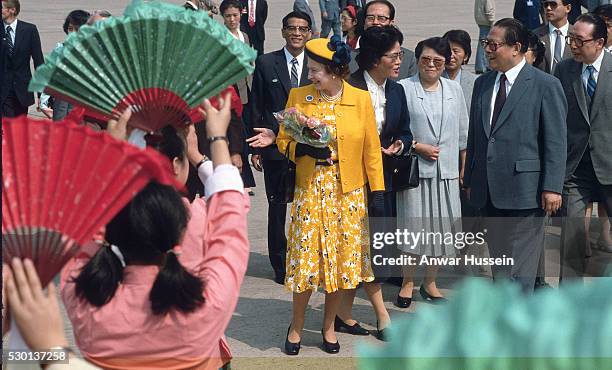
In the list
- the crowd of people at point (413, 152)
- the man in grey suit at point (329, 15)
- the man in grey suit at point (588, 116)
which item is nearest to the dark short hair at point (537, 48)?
the crowd of people at point (413, 152)

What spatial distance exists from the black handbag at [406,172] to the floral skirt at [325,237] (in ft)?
2.83

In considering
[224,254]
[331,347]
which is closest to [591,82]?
[331,347]

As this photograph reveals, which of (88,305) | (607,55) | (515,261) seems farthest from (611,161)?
(88,305)

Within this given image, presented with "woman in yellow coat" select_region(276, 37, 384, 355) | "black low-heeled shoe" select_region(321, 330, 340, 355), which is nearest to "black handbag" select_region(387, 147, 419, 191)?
"woman in yellow coat" select_region(276, 37, 384, 355)

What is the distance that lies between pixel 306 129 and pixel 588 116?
7.84 ft

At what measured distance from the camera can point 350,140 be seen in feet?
20.9

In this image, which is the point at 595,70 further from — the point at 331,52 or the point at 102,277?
the point at 102,277

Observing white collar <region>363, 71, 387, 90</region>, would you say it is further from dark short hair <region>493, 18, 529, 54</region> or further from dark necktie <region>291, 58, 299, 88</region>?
dark necktie <region>291, 58, 299, 88</region>

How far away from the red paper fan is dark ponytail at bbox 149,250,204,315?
1.42 ft

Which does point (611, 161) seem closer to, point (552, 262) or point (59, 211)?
point (552, 262)

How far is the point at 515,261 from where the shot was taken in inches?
266

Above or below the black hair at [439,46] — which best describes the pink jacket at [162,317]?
below

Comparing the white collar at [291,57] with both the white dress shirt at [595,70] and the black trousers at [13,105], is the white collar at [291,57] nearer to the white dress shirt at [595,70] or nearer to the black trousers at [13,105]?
the white dress shirt at [595,70]

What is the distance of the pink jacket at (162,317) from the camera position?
116 inches
